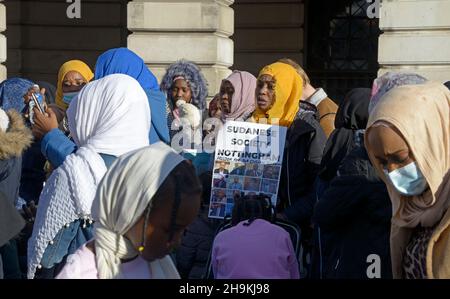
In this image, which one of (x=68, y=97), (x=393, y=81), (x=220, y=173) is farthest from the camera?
(x=68, y=97)

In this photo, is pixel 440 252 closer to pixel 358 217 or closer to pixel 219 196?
pixel 358 217

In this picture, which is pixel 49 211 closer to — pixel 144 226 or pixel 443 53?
pixel 144 226

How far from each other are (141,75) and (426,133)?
282 cm

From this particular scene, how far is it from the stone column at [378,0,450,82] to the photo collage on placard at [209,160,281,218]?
18.8 ft

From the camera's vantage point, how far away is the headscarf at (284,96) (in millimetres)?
6523

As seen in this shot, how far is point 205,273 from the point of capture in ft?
18.9

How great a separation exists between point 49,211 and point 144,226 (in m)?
1.52

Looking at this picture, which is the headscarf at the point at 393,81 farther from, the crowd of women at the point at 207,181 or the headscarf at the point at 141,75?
the headscarf at the point at 141,75

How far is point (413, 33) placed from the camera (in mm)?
11602

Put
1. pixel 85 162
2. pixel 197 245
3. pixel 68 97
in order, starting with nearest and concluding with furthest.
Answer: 1. pixel 85 162
2. pixel 197 245
3. pixel 68 97

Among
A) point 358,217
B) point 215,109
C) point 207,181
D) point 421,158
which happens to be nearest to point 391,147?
point 421,158

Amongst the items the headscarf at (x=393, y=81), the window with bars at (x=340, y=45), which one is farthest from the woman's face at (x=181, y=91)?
the window with bars at (x=340, y=45)

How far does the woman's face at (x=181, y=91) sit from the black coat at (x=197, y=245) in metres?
1.49

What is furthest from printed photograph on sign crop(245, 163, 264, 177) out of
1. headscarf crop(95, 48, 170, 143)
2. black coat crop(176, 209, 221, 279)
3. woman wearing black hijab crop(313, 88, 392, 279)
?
woman wearing black hijab crop(313, 88, 392, 279)
